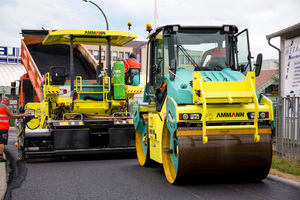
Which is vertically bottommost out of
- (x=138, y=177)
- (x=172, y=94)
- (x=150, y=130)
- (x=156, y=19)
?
(x=138, y=177)

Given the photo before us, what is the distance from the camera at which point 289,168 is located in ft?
26.6

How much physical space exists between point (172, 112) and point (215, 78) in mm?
999

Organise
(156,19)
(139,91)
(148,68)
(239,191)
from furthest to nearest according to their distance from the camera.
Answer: (156,19)
(139,91)
(148,68)
(239,191)

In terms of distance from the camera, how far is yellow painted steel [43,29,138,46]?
1141cm

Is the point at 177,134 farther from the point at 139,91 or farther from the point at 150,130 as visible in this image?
the point at 139,91

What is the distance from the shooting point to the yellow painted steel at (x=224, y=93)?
6445mm

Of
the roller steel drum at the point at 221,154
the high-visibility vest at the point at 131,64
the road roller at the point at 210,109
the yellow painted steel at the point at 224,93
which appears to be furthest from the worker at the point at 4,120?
the yellow painted steel at the point at 224,93

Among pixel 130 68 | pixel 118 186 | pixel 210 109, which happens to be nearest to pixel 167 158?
pixel 118 186

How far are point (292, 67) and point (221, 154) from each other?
4613 millimetres

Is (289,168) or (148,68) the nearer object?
(289,168)

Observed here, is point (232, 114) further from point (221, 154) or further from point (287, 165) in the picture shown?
point (287, 165)

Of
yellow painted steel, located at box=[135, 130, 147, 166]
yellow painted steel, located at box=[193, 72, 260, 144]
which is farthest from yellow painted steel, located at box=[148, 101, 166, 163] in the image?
yellow painted steel, located at box=[135, 130, 147, 166]

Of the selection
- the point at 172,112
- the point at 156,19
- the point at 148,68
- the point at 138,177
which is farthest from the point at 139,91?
the point at 156,19

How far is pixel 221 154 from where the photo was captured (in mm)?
6457
